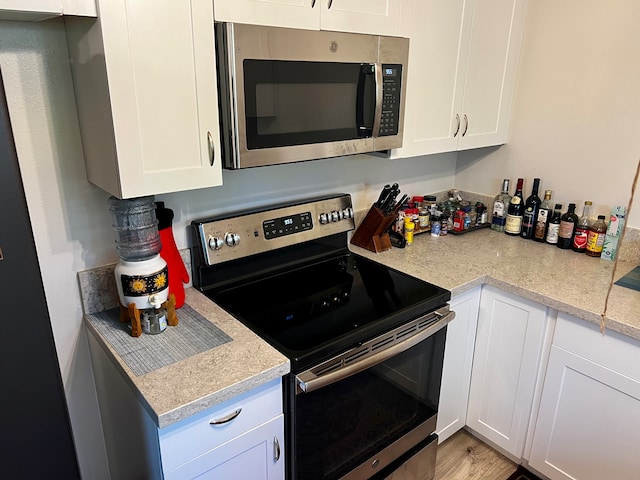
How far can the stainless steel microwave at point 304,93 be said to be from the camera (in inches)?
49.9

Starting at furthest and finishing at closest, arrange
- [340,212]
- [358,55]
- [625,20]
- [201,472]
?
[340,212] < [625,20] < [358,55] < [201,472]

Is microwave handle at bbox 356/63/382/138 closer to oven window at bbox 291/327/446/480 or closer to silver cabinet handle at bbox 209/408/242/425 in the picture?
oven window at bbox 291/327/446/480

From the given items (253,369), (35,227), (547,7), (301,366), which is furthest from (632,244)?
(35,227)

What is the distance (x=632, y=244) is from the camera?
1913 mm

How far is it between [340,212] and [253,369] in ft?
2.98

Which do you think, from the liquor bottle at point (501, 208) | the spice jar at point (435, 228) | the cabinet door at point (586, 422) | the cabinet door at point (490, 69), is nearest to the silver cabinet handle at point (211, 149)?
the cabinet door at point (490, 69)

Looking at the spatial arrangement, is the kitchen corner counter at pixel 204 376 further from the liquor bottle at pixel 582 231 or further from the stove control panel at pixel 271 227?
the liquor bottle at pixel 582 231

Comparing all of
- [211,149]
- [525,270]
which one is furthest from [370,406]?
[211,149]

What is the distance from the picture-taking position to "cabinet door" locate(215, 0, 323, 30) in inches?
48.2

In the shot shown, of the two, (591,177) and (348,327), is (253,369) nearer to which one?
(348,327)

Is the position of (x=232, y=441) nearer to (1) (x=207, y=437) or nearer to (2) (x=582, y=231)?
(1) (x=207, y=437)

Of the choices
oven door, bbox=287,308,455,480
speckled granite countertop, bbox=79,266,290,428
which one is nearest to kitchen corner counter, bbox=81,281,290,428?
speckled granite countertop, bbox=79,266,290,428

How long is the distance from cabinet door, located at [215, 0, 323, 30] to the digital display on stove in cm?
68

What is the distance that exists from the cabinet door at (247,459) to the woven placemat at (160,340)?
0.84ft
